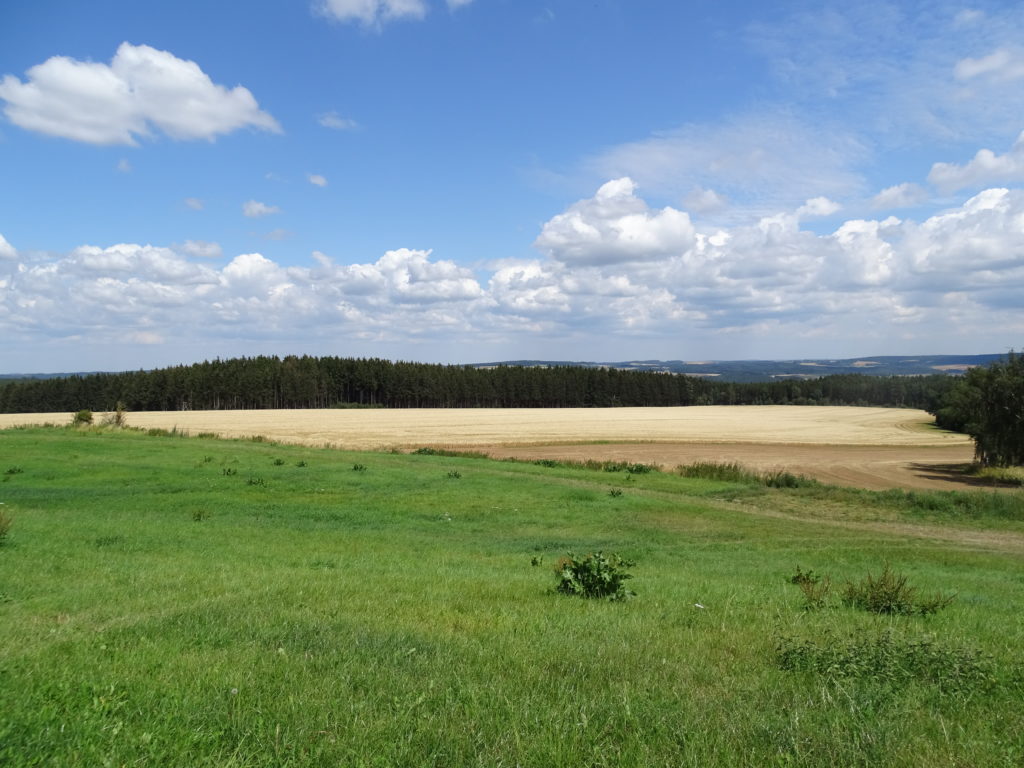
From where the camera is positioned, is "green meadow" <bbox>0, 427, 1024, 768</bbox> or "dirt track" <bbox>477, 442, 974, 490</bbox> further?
"dirt track" <bbox>477, 442, 974, 490</bbox>

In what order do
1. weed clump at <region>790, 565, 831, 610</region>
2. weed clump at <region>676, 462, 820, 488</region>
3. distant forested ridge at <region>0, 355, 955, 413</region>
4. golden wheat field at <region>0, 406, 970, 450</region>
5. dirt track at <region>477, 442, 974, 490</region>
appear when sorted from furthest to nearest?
distant forested ridge at <region>0, 355, 955, 413</region>
golden wheat field at <region>0, 406, 970, 450</region>
dirt track at <region>477, 442, 974, 490</region>
weed clump at <region>676, 462, 820, 488</region>
weed clump at <region>790, 565, 831, 610</region>

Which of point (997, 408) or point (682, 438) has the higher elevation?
point (997, 408)

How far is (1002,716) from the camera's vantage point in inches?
185

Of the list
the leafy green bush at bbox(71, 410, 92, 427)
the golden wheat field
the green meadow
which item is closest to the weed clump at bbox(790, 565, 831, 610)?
the green meadow

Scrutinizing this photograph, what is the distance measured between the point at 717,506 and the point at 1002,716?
21156mm

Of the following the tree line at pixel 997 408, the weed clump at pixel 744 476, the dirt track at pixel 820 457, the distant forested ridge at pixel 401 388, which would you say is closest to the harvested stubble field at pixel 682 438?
the dirt track at pixel 820 457

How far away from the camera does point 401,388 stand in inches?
5320

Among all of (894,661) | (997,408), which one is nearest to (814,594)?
(894,661)

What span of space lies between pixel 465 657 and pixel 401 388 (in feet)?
431

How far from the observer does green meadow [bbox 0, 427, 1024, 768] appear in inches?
163

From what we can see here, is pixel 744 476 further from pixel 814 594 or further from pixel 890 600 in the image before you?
pixel 890 600

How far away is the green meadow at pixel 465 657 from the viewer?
4.14 m

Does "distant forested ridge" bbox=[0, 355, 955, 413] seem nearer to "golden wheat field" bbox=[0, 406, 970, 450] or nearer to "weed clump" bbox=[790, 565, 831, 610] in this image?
"golden wheat field" bbox=[0, 406, 970, 450]

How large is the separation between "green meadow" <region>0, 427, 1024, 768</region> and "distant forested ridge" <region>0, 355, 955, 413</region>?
116m
